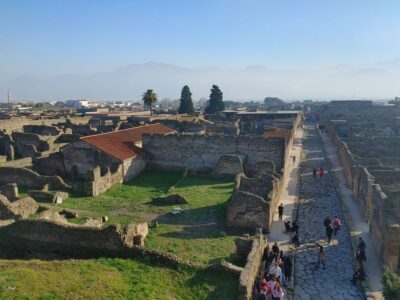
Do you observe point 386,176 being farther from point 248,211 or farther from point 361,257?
point 361,257

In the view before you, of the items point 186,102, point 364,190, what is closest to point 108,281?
point 364,190

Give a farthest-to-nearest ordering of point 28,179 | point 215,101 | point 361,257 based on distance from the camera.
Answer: point 215,101, point 28,179, point 361,257

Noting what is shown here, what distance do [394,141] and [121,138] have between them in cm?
2365

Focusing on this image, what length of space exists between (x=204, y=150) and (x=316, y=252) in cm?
1559

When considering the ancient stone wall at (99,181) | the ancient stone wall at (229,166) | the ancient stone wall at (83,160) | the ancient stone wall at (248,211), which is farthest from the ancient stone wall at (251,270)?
the ancient stone wall at (83,160)

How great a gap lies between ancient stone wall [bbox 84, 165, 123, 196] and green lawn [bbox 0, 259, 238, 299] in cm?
1081

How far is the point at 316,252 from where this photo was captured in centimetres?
1645

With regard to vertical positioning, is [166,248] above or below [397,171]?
below

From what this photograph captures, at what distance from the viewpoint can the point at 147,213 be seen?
20.9 metres

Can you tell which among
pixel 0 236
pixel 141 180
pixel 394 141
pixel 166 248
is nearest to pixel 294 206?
pixel 166 248

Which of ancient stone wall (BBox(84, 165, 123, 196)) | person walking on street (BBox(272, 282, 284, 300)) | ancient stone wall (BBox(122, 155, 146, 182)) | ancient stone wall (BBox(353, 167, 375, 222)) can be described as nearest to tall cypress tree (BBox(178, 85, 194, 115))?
ancient stone wall (BBox(122, 155, 146, 182))

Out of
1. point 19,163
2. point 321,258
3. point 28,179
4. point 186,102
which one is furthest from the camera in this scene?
point 186,102

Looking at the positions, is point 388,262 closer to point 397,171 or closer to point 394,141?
point 397,171

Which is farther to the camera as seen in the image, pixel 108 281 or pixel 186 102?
pixel 186 102
